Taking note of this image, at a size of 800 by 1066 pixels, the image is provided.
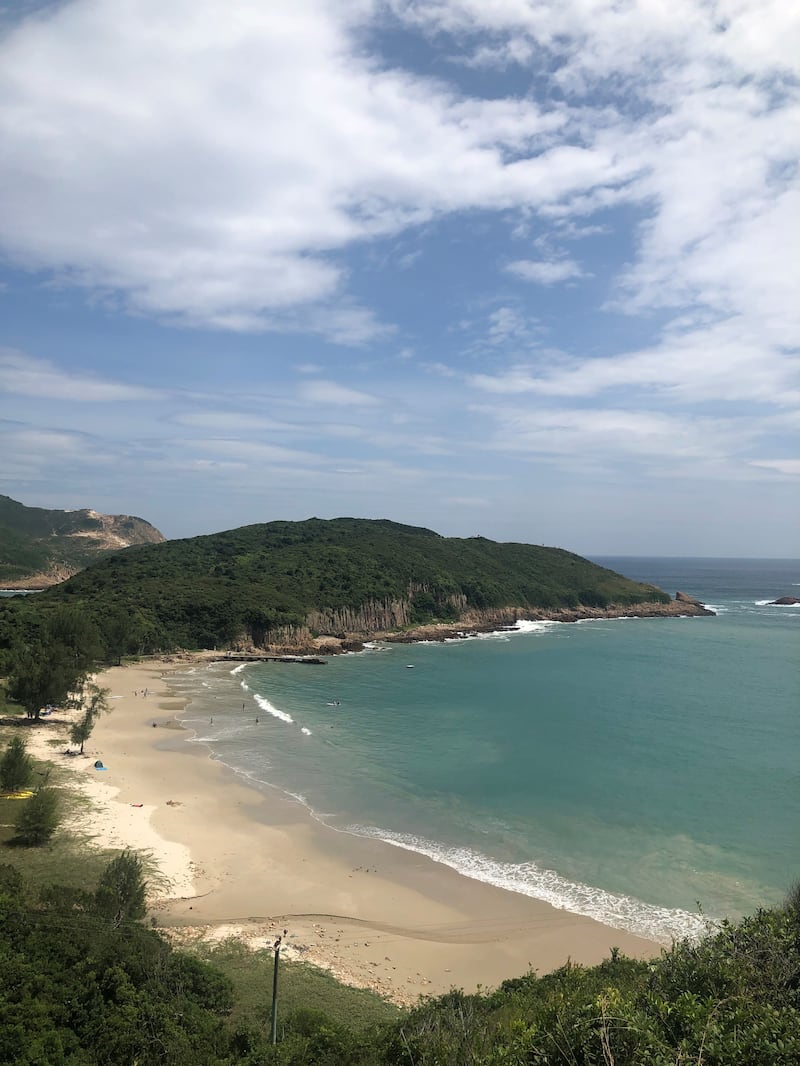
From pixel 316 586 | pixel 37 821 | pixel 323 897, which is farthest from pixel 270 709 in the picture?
pixel 316 586

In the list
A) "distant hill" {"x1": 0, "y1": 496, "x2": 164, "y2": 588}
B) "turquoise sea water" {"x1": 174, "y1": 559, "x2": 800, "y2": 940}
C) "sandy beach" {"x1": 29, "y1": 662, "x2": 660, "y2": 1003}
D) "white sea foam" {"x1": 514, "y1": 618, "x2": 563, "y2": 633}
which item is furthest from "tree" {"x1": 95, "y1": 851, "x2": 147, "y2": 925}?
"distant hill" {"x1": 0, "y1": 496, "x2": 164, "y2": 588}

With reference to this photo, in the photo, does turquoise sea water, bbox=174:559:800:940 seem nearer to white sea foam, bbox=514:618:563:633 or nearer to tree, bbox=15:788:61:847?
tree, bbox=15:788:61:847

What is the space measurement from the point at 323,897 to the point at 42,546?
168430 millimetres

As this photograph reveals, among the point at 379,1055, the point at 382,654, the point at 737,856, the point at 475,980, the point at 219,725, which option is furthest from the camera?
the point at 382,654

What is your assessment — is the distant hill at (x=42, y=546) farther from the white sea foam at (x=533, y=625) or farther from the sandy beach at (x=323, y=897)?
the sandy beach at (x=323, y=897)

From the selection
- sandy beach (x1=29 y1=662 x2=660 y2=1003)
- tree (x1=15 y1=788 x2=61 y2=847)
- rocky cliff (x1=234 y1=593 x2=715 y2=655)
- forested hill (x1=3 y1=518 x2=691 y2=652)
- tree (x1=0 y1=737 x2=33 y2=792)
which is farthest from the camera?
rocky cliff (x1=234 y1=593 x2=715 y2=655)

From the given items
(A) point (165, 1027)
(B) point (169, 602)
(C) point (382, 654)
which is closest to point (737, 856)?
(A) point (165, 1027)

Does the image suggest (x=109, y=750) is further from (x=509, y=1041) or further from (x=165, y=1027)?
(x=509, y=1041)

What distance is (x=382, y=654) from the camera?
79562mm

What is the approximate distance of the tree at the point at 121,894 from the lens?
1697cm

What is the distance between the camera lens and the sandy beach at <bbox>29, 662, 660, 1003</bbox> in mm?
18406

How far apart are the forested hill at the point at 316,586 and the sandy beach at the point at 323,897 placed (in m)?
41.9

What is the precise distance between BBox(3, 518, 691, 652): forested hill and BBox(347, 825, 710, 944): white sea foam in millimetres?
52240

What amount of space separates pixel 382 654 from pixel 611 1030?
237ft
